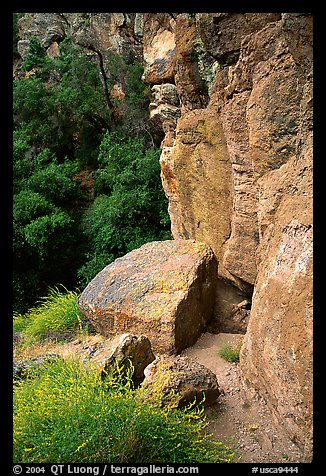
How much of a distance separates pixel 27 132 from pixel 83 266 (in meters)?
5.59

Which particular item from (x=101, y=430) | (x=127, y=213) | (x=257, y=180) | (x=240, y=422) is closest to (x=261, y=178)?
(x=257, y=180)

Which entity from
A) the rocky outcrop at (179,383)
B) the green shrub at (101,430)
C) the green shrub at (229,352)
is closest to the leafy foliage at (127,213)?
the green shrub at (229,352)

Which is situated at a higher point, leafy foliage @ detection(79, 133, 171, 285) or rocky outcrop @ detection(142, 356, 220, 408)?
leafy foliage @ detection(79, 133, 171, 285)

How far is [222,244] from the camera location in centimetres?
640

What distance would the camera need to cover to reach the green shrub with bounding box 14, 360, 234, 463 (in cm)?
297

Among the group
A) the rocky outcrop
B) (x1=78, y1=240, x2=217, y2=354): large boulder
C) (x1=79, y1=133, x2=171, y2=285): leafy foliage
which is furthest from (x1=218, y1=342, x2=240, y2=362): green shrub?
(x1=79, y1=133, x2=171, y2=285): leafy foliage

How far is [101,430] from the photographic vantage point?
9.84 ft

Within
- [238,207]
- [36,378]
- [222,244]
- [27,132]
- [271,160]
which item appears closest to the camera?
[36,378]

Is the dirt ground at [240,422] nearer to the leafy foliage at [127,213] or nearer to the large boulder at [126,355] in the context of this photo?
the large boulder at [126,355]

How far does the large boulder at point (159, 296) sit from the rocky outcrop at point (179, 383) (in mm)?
984

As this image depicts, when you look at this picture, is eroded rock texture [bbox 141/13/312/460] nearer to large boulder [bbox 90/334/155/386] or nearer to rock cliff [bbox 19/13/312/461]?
rock cliff [bbox 19/13/312/461]

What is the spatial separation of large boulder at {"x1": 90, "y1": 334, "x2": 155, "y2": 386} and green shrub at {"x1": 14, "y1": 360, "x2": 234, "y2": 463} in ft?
1.56

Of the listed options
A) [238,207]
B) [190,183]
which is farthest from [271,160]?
[190,183]

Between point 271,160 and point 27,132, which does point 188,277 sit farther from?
point 27,132
